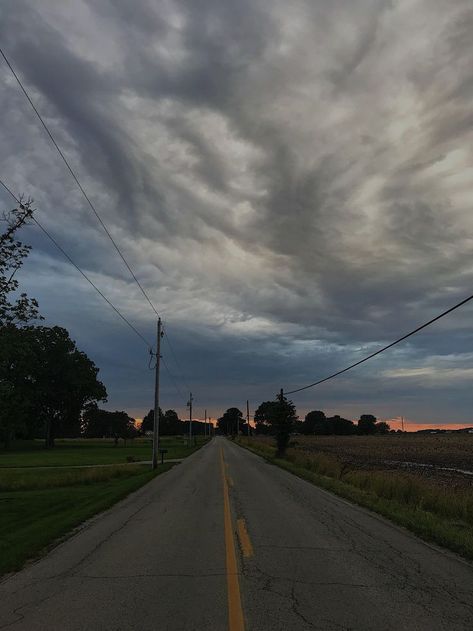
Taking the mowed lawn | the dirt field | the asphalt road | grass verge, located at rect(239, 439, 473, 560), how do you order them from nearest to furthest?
the asphalt road
the mowed lawn
grass verge, located at rect(239, 439, 473, 560)
the dirt field

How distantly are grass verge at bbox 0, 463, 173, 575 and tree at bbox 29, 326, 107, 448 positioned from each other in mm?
57565

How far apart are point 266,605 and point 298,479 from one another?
57.9 ft

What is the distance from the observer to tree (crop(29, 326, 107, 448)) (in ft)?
262

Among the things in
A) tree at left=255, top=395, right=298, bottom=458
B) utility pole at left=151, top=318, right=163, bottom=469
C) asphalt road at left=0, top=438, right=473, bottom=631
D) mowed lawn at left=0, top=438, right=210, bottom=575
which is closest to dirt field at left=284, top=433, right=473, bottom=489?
tree at left=255, top=395, right=298, bottom=458

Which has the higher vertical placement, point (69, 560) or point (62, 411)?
point (62, 411)

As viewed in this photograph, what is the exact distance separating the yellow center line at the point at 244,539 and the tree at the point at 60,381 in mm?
71086

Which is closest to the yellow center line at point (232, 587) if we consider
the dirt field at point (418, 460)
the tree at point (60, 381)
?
the dirt field at point (418, 460)

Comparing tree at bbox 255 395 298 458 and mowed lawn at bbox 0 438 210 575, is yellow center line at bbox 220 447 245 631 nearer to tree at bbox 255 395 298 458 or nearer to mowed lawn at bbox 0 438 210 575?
mowed lawn at bbox 0 438 210 575

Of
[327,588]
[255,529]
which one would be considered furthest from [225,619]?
[255,529]

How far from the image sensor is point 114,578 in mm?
7012

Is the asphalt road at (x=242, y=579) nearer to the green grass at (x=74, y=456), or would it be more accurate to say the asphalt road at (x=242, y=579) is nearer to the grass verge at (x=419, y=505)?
the grass verge at (x=419, y=505)

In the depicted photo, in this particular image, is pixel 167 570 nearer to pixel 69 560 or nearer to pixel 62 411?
pixel 69 560

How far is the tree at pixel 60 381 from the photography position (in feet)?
262

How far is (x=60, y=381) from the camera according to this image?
3196 inches
